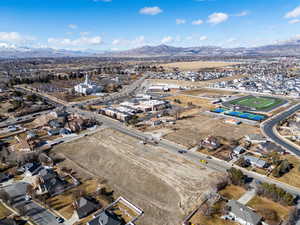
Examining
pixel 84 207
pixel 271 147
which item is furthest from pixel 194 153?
pixel 84 207

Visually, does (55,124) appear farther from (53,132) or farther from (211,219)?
(211,219)

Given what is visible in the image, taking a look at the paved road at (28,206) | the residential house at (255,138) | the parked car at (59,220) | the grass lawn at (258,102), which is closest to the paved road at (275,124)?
the residential house at (255,138)

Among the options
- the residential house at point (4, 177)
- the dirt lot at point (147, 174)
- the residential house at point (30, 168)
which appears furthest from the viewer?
the residential house at point (30, 168)

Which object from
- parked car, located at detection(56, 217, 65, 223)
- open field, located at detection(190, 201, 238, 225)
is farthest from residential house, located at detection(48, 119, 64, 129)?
open field, located at detection(190, 201, 238, 225)

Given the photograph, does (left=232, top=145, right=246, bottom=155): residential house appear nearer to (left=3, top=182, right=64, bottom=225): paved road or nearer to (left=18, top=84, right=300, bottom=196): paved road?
(left=18, top=84, right=300, bottom=196): paved road

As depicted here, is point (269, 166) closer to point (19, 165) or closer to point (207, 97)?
point (19, 165)

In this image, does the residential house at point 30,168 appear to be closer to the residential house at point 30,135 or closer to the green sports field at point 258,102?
the residential house at point 30,135

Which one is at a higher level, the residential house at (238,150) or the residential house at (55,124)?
the residential house at (55,124)
